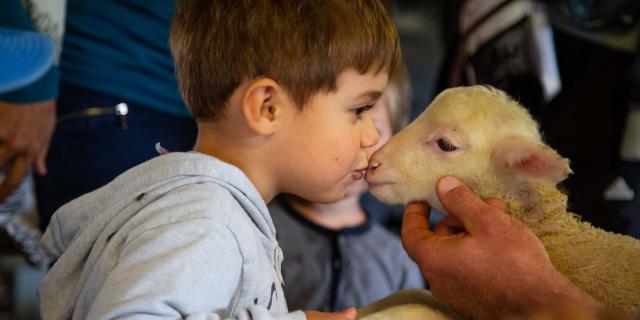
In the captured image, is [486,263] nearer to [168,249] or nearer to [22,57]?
[168,249]

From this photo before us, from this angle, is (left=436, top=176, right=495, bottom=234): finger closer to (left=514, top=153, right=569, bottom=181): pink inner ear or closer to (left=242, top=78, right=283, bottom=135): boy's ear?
(left=514, top=153, right=569, bottom=181): pink inner ear

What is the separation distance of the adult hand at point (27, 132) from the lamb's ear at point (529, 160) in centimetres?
79

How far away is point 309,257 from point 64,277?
98 centimetres

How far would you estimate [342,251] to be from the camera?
1.90 meters

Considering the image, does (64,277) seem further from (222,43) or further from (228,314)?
(222,43)

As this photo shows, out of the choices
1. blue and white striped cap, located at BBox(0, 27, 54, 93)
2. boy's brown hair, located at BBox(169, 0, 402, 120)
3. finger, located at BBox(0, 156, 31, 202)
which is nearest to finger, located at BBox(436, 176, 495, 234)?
boy's brown hair, located at BBox(169, 0, 402, 120)

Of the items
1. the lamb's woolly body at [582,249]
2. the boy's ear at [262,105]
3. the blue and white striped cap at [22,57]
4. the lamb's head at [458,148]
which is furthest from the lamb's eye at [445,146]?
the blue and white striped cap at [22,57]

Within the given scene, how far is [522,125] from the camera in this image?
3.67 feet

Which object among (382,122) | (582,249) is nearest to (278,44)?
(582,249)

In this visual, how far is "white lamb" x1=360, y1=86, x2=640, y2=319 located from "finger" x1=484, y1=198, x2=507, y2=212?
11mm

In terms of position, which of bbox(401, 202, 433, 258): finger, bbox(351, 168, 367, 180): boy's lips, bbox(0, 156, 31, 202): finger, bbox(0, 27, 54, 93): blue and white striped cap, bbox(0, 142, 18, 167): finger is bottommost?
bbox(0, 156, 31, 202): finger

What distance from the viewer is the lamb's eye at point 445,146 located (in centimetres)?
112

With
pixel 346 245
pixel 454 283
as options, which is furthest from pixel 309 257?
pixel 454 283

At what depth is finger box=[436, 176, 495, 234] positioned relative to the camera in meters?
1.05
